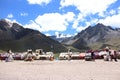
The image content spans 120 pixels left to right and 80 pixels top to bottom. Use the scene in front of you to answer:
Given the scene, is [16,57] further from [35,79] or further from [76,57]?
[35,79]

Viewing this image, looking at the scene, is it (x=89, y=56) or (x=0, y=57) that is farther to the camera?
(x=0, y=57)

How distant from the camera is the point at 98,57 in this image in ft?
240

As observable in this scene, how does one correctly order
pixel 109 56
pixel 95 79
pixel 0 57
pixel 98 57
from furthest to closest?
1. pixel 0 57
2. pixel 98 57
3. pixel 109 56
4. pixel 95 79

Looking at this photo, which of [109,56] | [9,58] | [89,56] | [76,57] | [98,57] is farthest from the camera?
[76,57]

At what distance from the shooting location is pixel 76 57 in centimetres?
8075

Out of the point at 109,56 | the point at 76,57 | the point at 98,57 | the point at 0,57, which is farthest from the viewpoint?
the point at 0,57

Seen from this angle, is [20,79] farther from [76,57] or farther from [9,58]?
[76,57]

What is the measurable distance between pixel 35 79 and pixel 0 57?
228 ft

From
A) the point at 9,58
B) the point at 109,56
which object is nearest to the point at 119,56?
the point at 109,56

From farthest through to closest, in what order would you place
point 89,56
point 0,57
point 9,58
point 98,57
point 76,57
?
point 0,57, point 76,57, point 98,57, point 9,58, point 89,56

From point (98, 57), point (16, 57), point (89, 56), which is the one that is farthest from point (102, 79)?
point (16, 57)

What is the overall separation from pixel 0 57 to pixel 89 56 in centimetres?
3441

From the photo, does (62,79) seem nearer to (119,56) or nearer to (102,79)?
(102,79)

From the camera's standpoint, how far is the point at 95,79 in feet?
63.5
